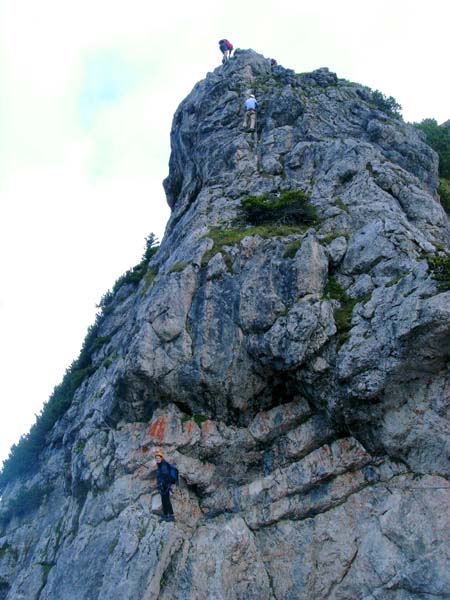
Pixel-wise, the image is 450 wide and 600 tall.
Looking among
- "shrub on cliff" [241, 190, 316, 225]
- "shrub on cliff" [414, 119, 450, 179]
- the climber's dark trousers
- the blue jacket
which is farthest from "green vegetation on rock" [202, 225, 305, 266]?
"shrub on cliff" [414, 119, 450, 179]

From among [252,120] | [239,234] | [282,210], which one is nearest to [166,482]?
[239,234]

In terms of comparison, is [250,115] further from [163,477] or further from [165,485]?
[165,485]

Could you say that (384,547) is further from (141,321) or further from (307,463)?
(141,321)

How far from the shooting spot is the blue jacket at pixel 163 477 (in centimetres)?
1684

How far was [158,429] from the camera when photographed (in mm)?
19094

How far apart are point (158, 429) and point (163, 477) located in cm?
249

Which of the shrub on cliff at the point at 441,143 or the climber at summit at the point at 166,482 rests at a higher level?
the shrub on cliff at the point at 441,143

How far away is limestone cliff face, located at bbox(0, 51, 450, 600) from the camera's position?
48.0ft

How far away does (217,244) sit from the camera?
22922mm

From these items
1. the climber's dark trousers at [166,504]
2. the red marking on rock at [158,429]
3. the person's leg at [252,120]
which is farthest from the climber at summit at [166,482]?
the person's leg at [252,120]

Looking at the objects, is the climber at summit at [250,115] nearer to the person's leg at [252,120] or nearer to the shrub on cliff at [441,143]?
the person's leg at [252,120]

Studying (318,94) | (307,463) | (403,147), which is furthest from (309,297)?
(318,94)

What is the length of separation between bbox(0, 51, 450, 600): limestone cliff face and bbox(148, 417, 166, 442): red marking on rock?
0.18 ft

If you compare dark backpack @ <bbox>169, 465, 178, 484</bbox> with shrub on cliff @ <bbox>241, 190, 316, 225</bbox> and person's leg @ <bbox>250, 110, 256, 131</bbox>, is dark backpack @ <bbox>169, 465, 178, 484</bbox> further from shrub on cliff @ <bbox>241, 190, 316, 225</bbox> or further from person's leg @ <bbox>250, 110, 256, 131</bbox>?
person's leg @ <bbox>250, 110, 256, 131</bbox>
